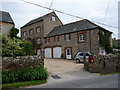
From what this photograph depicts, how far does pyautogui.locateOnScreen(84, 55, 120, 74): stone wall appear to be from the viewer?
530 inches

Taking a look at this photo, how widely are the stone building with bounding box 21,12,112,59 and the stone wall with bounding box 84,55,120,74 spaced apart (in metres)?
7.28

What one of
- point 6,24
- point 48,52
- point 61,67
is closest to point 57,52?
point 48,52

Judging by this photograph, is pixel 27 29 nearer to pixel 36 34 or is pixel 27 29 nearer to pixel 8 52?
pixel 36 34

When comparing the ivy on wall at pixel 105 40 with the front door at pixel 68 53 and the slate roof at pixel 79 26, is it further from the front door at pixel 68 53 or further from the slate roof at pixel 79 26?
the front door at pixel 68 53

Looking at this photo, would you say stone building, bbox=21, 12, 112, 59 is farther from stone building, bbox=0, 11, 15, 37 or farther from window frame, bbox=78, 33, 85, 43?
stone building, bbox=0, 11, 15, 37

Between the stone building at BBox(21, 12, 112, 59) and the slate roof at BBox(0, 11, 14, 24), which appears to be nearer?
the slate roof at BBox(0, 11, 14, 24)

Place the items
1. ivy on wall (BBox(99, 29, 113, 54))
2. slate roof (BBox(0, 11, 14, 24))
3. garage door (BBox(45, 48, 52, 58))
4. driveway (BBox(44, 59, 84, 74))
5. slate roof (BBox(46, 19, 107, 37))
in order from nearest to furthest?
driveway (BBox(44, 59, 84, 74)) → slate roof (BBox(0, 11, 14, 24)) → ivy on wall (BBox(99, 29, 113, 54)) → slate roof (BBox(46, 19, 107, 37)) → garage door (BBox(45, 48, 52, 58))

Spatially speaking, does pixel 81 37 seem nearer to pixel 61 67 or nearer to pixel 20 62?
pixel 61 67

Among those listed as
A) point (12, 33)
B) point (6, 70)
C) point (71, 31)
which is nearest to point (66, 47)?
point (71, 31)

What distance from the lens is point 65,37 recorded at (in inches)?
1069

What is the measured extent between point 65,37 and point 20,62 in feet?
59.1

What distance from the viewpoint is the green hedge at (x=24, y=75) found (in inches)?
351

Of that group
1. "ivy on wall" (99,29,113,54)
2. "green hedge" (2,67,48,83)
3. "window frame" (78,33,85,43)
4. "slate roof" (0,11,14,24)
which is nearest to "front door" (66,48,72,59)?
"window frame" (78,33,85,43)

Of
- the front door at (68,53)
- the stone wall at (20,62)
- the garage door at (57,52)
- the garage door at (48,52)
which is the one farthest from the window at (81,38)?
the stone wall at (20,62)
